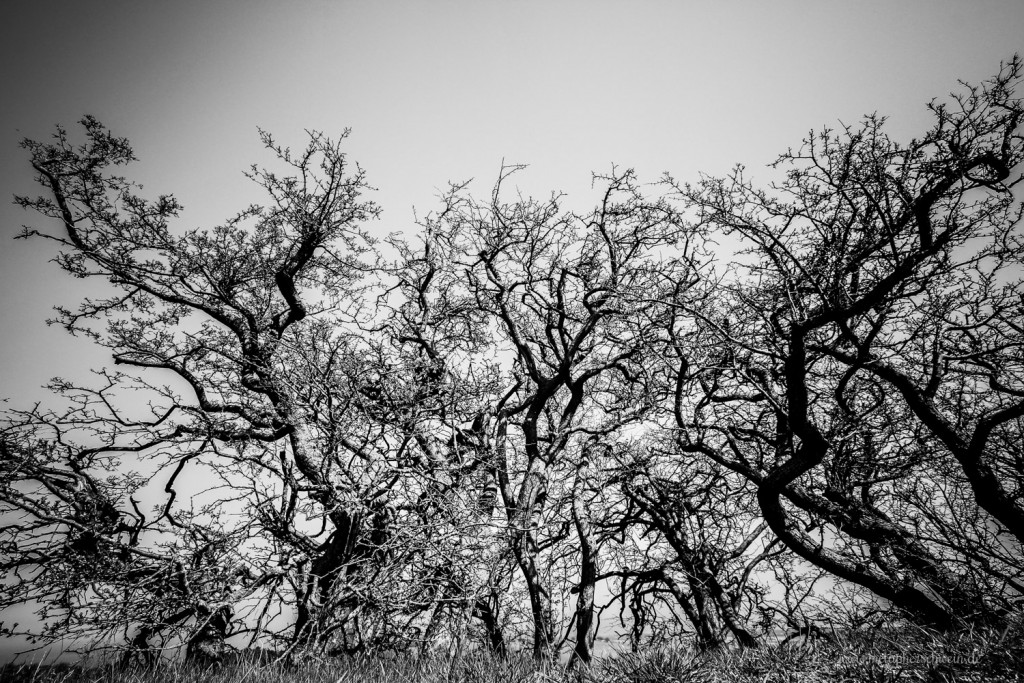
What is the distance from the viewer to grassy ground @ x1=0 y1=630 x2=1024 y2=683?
7.76ft

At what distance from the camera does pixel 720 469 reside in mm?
6000

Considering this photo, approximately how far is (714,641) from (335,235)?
24.6ft

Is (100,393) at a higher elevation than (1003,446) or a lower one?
higher

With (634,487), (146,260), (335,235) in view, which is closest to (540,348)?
(634,487)

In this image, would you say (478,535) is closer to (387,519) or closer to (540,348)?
(387,519)

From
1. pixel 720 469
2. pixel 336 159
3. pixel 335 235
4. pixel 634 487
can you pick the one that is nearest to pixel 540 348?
pixel 634 487

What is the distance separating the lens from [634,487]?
601cm

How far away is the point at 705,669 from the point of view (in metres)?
2.77

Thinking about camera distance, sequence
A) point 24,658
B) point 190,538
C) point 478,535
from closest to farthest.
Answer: point 24,658 → point 478,535 → point 190,538

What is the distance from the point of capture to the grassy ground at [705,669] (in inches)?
93.1

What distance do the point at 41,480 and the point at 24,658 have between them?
2.47m

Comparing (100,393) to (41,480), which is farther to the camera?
(100,393)

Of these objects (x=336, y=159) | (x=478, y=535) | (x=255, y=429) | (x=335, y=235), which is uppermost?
(x=336, y=159)

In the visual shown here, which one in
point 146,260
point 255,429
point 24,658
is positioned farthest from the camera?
point 146,260
